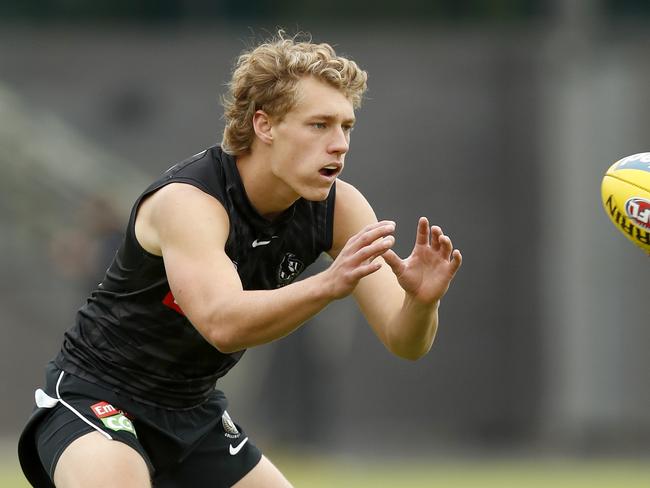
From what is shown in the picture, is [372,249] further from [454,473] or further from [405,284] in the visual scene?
[454,473]

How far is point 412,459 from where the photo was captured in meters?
14.8

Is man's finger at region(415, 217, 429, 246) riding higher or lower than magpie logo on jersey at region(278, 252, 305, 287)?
higher

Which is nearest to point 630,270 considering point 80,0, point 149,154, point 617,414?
point 617,414

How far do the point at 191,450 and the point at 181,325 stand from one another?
538 millimetres

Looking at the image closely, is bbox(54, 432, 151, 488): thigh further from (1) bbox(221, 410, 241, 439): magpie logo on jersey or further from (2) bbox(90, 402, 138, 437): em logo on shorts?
(1) bbox(221, 410, 241, 439): magpie logo on jersey

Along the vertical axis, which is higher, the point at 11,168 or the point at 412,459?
the point at 11,168

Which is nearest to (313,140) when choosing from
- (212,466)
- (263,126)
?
(263,126)

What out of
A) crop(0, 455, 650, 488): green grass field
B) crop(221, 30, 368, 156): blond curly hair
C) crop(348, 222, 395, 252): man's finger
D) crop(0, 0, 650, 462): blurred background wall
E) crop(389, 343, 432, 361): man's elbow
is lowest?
crop(0, 455, 650, 488): green grass field

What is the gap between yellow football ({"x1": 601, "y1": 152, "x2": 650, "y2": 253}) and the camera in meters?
6.04

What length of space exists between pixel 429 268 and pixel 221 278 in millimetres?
787

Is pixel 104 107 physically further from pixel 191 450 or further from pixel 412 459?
pixel 191 450

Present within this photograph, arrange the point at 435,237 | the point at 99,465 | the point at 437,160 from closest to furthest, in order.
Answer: the point at 99,465, the point at 435,237, the point at 437,160

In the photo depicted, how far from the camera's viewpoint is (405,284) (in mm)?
5352

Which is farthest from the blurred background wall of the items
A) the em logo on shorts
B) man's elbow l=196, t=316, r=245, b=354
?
man's elbow l=196, t=316, r=245, b=354
